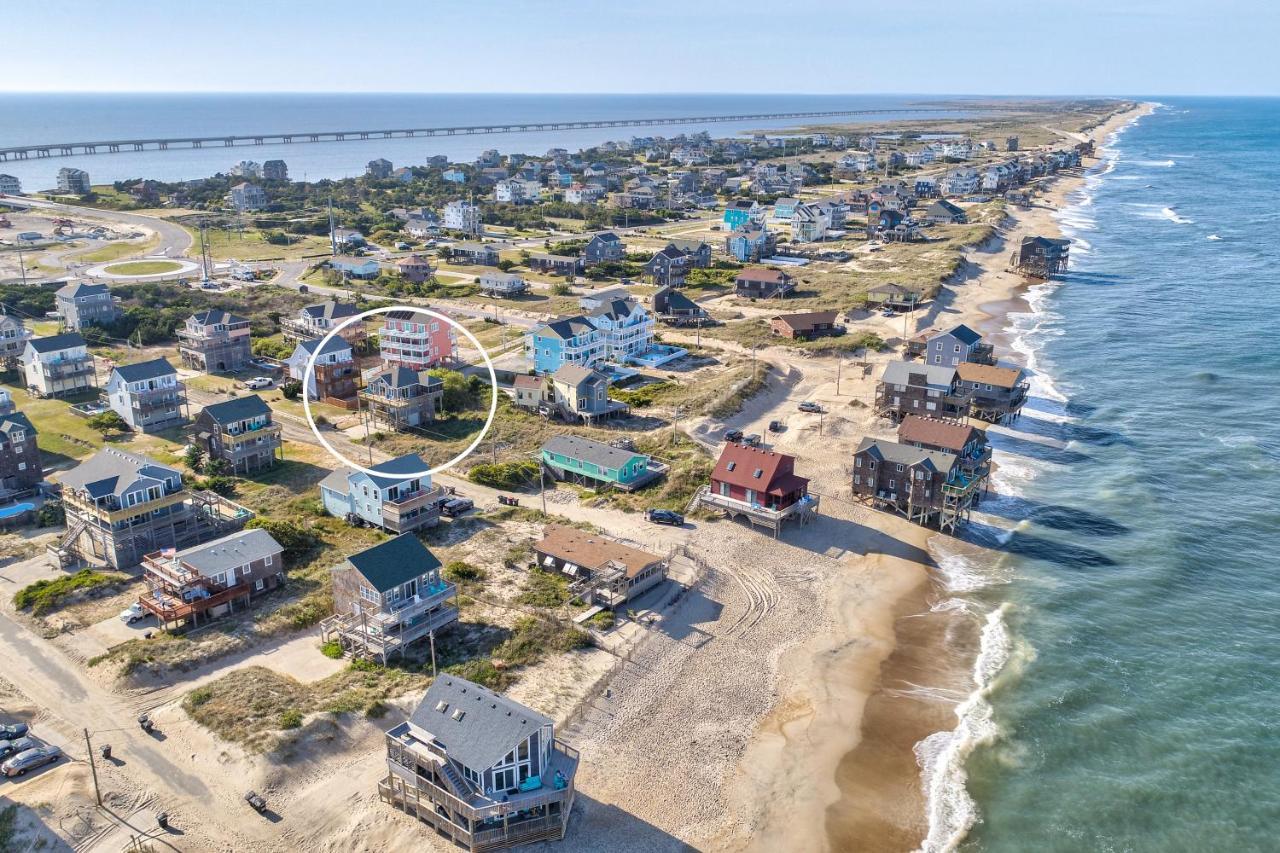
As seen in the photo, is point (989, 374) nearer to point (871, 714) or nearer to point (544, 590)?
point (871, 714)

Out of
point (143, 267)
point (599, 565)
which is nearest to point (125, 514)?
point (599, 565)

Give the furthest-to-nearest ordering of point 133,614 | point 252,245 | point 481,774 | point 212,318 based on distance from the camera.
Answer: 1. point 252,245
2. point 212,318
3. point 133,614
4. point 481,774

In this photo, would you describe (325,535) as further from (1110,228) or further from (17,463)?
(1110,228)

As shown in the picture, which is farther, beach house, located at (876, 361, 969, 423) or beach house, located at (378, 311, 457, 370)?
beach house, located at (378, 311, 457, 370)

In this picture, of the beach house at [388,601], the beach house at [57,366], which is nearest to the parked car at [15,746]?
the beach house at [388,601]

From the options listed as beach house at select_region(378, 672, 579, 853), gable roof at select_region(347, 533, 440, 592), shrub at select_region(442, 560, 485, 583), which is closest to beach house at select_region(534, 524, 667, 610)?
shrub at select_region(442, 560, 485, 583)

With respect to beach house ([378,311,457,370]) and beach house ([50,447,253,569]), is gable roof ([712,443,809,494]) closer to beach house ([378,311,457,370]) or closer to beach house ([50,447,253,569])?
beach house ([50,447,253,569])

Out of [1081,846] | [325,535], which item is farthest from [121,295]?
[1081,846]
